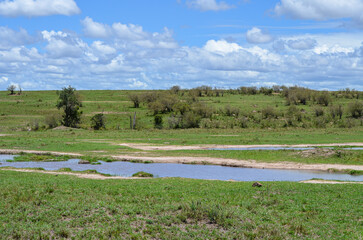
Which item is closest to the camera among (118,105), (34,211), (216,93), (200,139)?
(34,211)

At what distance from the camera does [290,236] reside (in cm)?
1273

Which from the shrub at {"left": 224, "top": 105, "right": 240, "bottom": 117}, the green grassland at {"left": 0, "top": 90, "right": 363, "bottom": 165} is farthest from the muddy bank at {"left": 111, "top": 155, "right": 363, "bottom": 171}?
the shrub at {"left": 224, "top": 105, "right": 240, "bottom": 117}

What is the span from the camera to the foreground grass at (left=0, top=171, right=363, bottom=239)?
13.0 meters

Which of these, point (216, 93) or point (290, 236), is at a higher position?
point (216, 93)

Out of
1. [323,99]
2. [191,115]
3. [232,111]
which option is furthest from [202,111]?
[323,99]

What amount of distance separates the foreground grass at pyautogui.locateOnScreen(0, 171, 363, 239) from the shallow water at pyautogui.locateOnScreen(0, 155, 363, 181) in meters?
7.56

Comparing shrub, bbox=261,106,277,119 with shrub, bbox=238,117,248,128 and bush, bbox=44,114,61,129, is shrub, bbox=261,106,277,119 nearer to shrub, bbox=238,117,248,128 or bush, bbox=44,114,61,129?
shrub, bbox=238,117,248,128

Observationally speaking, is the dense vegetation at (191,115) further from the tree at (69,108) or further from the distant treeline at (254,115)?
the tree at (69,108)

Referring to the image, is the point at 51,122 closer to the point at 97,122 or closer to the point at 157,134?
the point at 97,122

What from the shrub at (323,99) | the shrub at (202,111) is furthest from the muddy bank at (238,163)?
the shrub at (323,99)

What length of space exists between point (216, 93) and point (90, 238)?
118234 millimetres

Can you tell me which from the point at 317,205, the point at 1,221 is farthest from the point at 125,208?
the point at 317,205

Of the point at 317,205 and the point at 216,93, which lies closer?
the point at 317,205

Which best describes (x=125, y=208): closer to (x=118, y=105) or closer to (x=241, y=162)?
(x=241, y=162)
